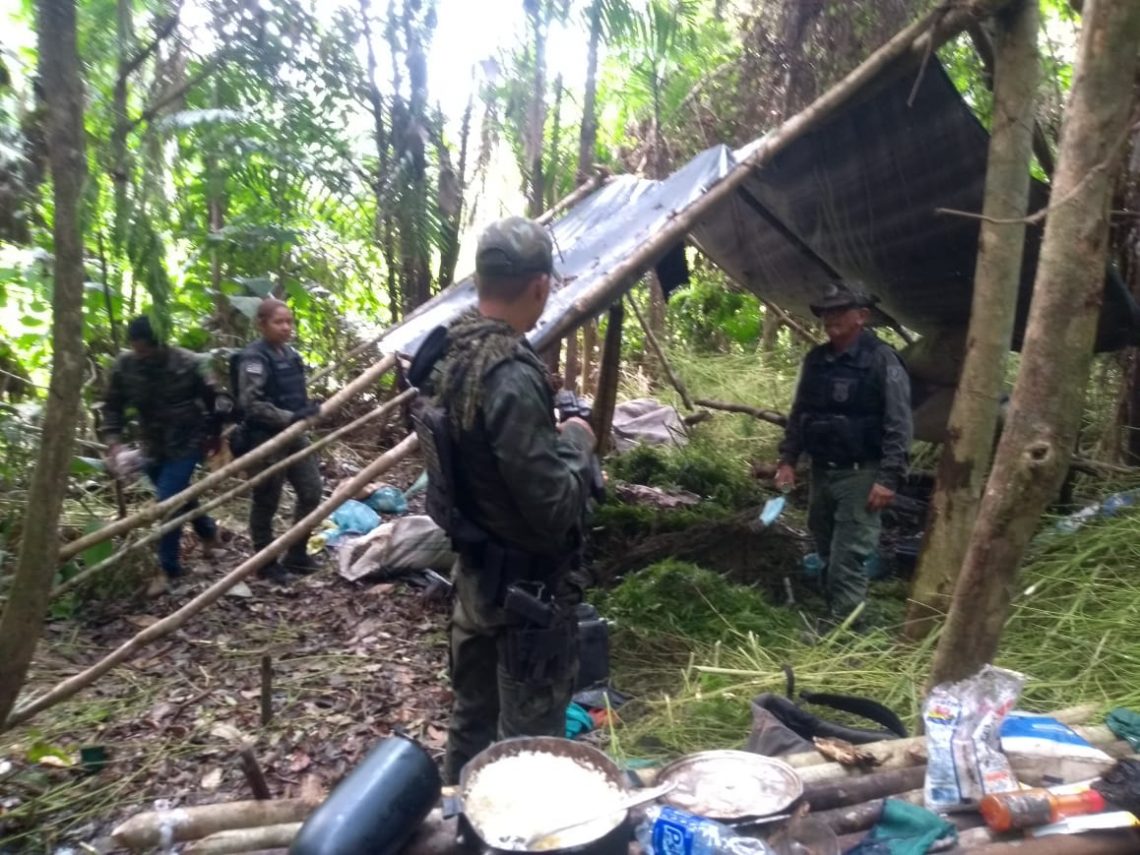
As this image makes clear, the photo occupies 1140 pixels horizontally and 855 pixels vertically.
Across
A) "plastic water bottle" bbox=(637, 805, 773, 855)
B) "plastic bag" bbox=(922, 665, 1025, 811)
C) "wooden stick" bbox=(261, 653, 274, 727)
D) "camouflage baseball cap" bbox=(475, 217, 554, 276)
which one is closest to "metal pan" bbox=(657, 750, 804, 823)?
"plastic water bottle" bbox=(637, 805, 773, 855)

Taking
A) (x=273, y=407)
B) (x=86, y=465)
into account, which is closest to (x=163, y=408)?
(x=86, y=465)

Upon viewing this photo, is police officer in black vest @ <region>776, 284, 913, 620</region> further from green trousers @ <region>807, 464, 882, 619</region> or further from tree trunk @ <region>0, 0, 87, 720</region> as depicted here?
tree trunk @ <region>0, 0, 87, 720</region>

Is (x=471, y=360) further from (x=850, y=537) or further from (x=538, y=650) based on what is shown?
(x=850, y=537)

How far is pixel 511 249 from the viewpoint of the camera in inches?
92.1

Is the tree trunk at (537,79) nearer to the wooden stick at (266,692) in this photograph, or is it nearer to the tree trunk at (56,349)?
the tree trunk at (56,349)

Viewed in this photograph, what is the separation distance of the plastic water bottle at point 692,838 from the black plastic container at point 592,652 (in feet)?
6.79

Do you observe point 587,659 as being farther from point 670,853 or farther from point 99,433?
point 99,433

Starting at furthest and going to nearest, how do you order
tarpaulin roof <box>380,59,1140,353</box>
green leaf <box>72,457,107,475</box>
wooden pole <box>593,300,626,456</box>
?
wooden pole <box>593,300,626,456</box>
green leaf <box>72,457,107,475</box>
tarpaulin roof <box>380,59,1140,353</box>

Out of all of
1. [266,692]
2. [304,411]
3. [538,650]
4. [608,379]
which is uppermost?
[608,379]

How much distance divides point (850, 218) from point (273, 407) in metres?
3.72

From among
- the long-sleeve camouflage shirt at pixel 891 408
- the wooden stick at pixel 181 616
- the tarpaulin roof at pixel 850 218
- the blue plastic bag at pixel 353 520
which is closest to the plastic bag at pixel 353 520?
the blue plastic bag at pixel 353 520

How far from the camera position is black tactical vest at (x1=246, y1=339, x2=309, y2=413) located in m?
5.19

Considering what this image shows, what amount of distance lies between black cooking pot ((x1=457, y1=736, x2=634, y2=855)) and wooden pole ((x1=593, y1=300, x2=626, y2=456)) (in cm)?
445

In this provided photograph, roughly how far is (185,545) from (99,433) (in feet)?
3.09
